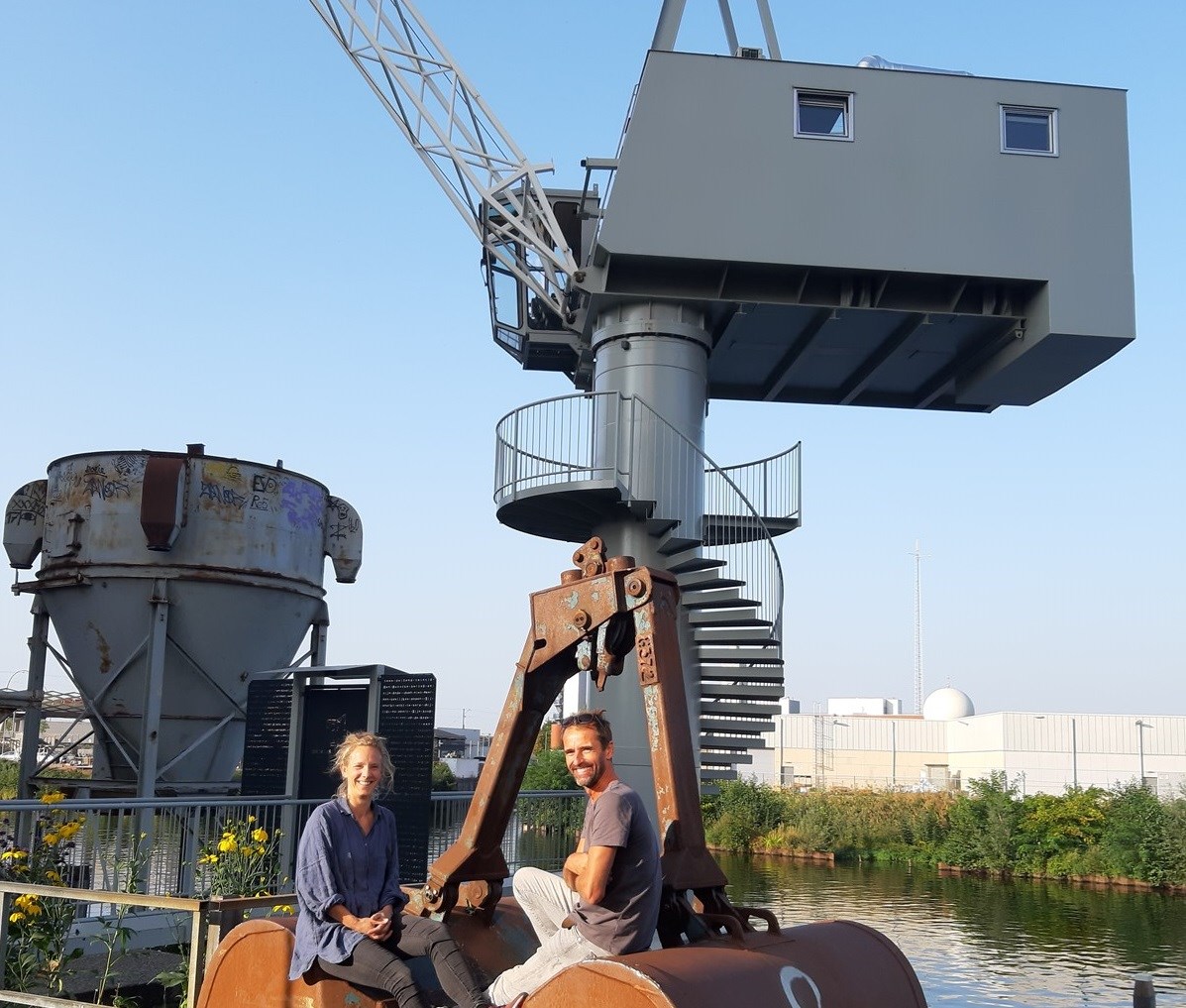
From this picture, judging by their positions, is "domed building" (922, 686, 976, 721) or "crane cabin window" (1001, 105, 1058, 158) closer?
"crane cabin window" (1001, 105, 1058, 158)

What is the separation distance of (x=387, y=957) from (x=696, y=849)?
1.38 meters

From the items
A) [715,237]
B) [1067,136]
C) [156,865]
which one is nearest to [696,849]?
[156,865]

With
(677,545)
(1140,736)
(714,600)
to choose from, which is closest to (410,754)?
(714,600)

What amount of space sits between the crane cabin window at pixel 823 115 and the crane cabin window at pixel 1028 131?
2348 mm

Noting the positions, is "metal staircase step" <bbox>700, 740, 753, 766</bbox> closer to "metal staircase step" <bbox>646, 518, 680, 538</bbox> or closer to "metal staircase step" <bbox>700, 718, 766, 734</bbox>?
"metal staircase step" <bbox>700, 718, 766, 734</bbox>

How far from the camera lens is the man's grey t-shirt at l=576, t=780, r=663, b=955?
15.9ft

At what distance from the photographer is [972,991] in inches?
725

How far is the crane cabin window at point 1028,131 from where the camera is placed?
741 inches

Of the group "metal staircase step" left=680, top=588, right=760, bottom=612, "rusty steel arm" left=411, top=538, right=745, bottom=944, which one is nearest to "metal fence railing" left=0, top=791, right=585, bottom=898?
"metal staircase step" left=680, top=588, right=760, bottom=612

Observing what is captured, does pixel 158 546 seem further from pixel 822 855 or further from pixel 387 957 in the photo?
pixel 822 855

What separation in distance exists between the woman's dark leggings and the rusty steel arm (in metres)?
0.71

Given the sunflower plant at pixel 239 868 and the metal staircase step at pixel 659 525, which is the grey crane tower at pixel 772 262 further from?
the sunflower plant at pixel 239 868

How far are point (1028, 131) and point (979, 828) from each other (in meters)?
26.5

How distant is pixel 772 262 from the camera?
1803 centimetres
